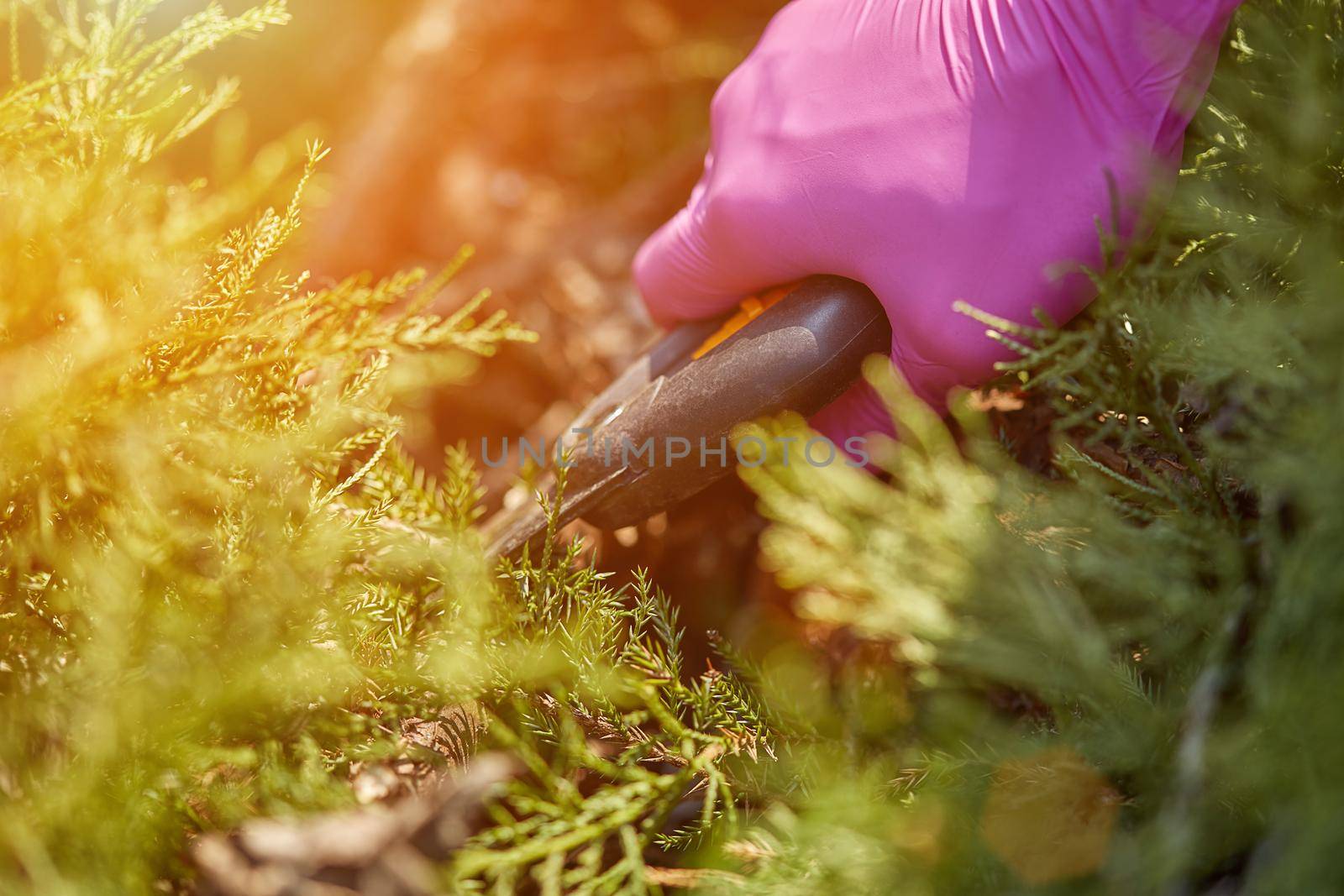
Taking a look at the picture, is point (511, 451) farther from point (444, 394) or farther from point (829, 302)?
point (829, 302)

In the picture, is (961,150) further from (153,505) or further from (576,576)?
(153,505)

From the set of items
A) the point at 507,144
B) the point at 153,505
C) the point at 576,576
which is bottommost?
the point at 576,576

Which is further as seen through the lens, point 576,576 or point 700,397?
point 700,397

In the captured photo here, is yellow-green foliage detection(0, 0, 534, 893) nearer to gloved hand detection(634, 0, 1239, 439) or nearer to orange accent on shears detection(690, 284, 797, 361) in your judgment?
orange accent on shears detection(690, 284, 797, 361)

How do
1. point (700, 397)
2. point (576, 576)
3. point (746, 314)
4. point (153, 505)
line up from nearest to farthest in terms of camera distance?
Answer: 1. point (153, 505)
2. point (576, 576)
3. point (700, 397)
4. point (746, 314)

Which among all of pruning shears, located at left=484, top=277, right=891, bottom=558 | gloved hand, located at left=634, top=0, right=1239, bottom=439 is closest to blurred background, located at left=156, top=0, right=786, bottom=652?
pruning shears, located at left=484, top=277, right=891, bottom=558

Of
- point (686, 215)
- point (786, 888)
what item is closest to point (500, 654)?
point (786, 888)

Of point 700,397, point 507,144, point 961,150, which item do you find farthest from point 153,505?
point 507,144
